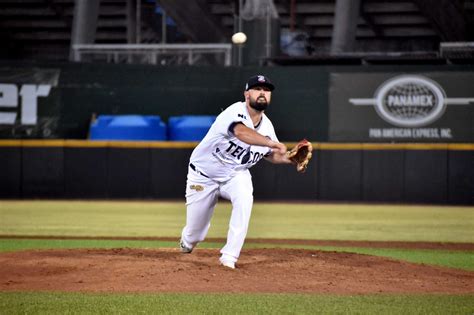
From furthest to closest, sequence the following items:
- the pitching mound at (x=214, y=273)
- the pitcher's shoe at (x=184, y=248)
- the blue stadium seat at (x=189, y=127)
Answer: the blue stadium seat at (x=189, y=127) < the pitcher's shoe at (x=184, y=248) < the pitching mound at (x=214, y=273)

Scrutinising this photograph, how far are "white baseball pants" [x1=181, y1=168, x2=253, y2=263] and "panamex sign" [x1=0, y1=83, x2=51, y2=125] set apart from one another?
37.4 ft

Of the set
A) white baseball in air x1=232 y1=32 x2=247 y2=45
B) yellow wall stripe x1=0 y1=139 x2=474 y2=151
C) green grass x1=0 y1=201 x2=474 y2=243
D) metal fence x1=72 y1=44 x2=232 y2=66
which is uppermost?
white baseball in air x1=232 y1=32 x2=247 y2=45

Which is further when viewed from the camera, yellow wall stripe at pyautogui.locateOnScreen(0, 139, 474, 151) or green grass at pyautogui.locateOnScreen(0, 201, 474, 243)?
yellow wall stripe at pyautogui.locateOnScreen(0, 139, 474, 151)

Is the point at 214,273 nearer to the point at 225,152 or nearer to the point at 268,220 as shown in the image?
the point at 225,152

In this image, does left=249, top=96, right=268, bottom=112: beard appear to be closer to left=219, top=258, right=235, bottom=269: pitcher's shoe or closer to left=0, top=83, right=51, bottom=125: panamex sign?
left=219, top=258, right=235, bottom=269: pitcher's shoe

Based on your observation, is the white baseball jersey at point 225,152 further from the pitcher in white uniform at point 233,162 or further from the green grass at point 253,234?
the green grass at point 253,234

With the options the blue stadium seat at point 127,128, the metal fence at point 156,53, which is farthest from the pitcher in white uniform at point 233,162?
the metal fence at point 156,53

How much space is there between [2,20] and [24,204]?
46.2 ft

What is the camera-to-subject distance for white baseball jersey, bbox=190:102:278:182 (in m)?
9.32

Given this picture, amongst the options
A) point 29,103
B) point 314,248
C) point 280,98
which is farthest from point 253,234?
point 29,103

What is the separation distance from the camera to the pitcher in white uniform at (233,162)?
904 cm

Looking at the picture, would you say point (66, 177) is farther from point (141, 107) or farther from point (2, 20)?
point (2, 20)

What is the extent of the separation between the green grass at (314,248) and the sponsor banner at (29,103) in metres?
7.67

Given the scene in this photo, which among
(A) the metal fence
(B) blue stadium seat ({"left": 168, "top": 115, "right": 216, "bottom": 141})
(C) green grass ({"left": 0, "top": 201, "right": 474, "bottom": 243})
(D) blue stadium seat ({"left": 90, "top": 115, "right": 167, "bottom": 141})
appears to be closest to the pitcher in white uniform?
(C) green grass ({"left": 0, "top": 201, "right": 474, "bottom": 243})
